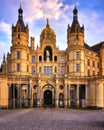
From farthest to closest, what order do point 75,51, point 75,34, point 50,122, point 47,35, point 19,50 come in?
point 47,35 < point 75,34 < point 75,51 < point 19,50 < point 50,122

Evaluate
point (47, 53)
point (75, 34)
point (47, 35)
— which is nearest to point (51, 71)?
point (47, 53)

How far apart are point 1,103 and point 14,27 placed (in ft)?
105

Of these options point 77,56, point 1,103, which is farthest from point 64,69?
point 1,103

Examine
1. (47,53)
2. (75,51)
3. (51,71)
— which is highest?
(75,51)

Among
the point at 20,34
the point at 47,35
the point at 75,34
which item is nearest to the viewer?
the point at 20,34

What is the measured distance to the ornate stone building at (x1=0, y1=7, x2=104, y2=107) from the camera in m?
85.5

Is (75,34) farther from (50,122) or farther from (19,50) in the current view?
(50,122)

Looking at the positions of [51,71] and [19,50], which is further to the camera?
[51,71]

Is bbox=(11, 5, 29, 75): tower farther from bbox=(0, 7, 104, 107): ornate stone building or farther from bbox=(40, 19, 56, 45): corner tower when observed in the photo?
bbox=(40, 19, 56, 45): corner tower

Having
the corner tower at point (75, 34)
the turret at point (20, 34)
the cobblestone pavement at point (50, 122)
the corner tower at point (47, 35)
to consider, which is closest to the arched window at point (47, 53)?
the corner tower at point (47, 35)

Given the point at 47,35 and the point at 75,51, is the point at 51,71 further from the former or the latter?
the point at 47,35

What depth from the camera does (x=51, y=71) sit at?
10269 cm

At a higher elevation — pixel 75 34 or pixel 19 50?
pixel 75 34

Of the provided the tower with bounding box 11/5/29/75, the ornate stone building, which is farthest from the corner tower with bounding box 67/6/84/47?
the tower with bounding box 11/5/29/75
